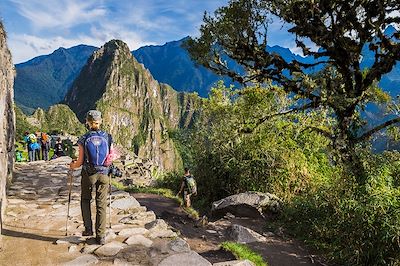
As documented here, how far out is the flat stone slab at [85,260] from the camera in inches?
218

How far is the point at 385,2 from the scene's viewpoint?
984 centimetres

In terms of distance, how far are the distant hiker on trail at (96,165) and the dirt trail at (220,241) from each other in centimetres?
258

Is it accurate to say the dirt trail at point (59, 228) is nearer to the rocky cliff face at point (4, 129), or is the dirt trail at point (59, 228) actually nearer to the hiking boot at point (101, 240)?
the hiking boot at point (101, 240)

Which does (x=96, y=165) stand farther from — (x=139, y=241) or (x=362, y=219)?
(x=362, y=219)

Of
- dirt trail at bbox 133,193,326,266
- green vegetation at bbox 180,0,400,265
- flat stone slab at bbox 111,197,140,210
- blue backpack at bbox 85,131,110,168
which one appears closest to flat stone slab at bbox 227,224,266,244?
dirt trail at bbox 133,193,326,266

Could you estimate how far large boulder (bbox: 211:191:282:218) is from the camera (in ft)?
42.5

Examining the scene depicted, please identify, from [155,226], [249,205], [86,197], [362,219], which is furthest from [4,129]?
[362,219]

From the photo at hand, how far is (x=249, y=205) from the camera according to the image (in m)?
13.0

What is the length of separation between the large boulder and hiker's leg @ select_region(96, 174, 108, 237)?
7.40 m

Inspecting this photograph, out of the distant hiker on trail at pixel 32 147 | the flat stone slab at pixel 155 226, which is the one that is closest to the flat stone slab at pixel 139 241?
the flat stone slab at pixel 155 226

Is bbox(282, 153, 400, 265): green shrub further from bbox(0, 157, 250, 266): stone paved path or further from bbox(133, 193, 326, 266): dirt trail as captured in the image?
bbox(0, 157, 250, 266): stone paved path

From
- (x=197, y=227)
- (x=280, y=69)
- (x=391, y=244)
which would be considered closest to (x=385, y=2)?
(x=280, y=69)

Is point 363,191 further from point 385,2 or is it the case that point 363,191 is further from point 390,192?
point 385,2

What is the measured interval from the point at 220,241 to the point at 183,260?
4775 mm
